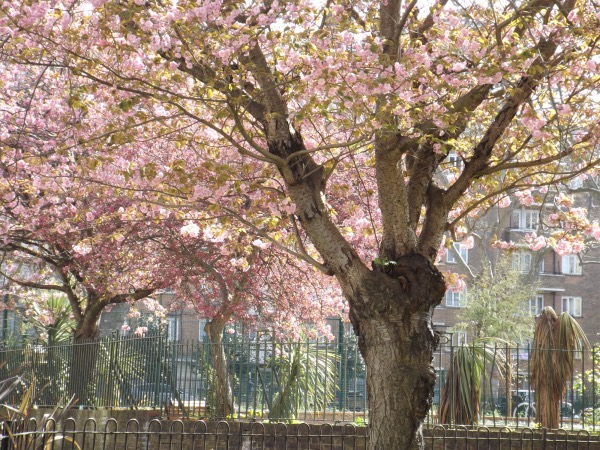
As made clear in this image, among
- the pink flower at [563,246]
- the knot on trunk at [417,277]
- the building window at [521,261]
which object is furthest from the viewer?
the building window at [521,261]

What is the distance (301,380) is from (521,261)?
36.5 m

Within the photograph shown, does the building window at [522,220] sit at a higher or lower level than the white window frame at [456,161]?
higher

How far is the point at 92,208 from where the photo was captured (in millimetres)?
14367

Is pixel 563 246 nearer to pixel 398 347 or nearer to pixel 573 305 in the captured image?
pixel 398 347

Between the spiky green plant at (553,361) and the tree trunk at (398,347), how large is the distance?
5570mm

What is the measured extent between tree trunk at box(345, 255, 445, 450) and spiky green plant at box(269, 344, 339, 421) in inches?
198

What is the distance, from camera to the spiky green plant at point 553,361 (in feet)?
42.0

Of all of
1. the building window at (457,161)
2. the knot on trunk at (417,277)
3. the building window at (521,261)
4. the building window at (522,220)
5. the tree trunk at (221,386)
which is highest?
the building window at (522,220)

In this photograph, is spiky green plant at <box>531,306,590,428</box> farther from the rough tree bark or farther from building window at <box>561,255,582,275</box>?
building window at <box>561,255,582,275</box>

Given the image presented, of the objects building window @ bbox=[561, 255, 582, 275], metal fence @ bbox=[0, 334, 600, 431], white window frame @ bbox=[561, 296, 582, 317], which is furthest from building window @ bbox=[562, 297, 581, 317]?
metal fence @ bbox=[0, 334, 600, 431]

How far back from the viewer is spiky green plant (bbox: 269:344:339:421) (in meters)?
13.2

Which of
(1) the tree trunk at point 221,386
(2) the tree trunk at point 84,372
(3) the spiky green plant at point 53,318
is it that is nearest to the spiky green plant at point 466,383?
(1) the tree trunk at point 221,386

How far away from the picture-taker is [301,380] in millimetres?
13648

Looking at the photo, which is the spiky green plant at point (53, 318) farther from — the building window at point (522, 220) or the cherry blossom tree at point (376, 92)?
the building window at point (522, 220)
